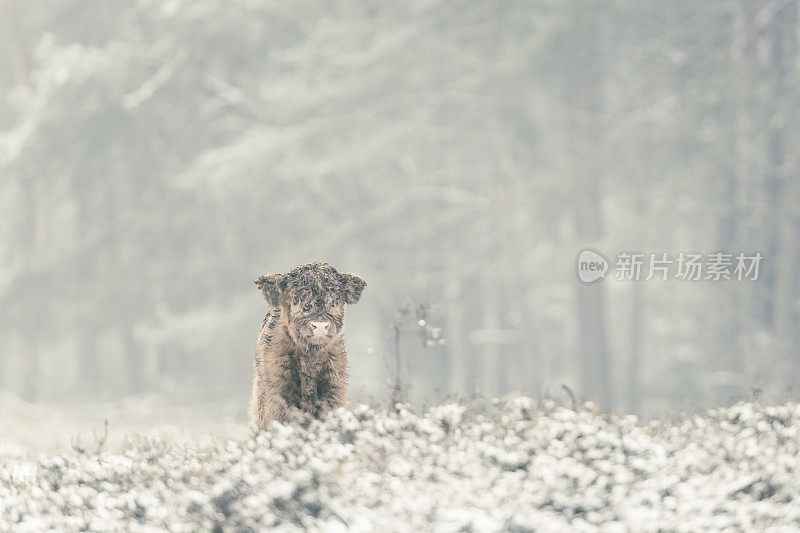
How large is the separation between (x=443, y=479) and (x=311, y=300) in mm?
1608

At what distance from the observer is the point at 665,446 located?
7043 millimetres

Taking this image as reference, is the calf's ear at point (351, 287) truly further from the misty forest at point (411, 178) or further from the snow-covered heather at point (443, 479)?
the misty forest at point (411, 178)

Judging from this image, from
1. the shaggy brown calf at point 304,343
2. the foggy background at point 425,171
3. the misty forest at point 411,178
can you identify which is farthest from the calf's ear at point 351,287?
the foggy background at point 425,171

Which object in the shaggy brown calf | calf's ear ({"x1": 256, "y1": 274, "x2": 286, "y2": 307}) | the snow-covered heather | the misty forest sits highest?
the misty forest

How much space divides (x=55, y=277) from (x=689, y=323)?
63.5ft

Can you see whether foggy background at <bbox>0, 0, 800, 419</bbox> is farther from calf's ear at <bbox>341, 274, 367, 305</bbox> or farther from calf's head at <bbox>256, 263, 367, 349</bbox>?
calf's head at <bbox>256, 263, 367, 349</bbox>

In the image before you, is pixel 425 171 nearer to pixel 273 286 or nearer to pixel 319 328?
pixel 273 286

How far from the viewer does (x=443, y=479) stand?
6047 millimetres

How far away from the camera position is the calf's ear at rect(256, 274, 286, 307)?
6.89 m

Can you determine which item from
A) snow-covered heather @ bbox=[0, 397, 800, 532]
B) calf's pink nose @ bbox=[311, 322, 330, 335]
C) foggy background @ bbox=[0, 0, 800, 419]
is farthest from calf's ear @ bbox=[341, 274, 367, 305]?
foggy background @ bbox=[0, 0, 800, 419]

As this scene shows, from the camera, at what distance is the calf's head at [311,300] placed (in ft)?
22.1

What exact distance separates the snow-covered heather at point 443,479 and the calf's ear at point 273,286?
945 millimetres

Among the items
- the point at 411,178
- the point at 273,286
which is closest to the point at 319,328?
the point at 273,286

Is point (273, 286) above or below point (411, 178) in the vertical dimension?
below
